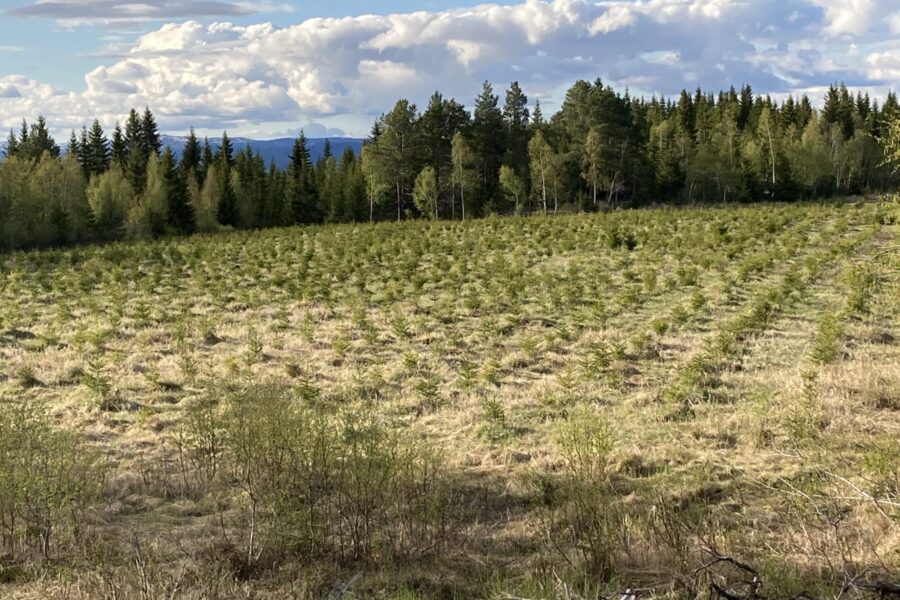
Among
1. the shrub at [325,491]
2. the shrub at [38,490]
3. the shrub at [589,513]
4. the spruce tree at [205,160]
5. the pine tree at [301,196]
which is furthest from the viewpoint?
the spruce tree at [205,160]

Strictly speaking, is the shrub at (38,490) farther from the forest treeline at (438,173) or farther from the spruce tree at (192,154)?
the spruce tree at (192,154)

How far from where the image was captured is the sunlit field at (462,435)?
628 centimetres

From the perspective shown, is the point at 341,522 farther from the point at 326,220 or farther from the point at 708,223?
the point at 326,220

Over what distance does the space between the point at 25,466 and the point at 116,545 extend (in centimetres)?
110

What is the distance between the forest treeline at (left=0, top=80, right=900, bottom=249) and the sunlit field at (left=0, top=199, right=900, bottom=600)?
29318mm

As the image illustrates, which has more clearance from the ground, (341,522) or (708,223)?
(708,223)

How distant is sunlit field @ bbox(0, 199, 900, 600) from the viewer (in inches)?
247

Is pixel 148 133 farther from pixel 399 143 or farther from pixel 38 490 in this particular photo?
pixel 38 490

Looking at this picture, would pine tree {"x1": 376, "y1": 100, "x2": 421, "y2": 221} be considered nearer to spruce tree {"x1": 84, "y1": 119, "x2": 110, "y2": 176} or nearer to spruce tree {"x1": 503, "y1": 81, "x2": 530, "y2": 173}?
spruce tree {"x1": 503, "y1": 81, "x2": 530, "y2": 173}

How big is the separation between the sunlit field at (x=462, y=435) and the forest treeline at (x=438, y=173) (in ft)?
96.2

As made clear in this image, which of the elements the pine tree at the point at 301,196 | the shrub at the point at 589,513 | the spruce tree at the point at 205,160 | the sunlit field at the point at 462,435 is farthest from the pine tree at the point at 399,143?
the shrub at the point at 589,513

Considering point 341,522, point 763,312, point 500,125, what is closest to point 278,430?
A: point 341,522

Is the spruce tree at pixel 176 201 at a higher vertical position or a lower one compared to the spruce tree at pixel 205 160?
lower

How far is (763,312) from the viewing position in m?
15.9
